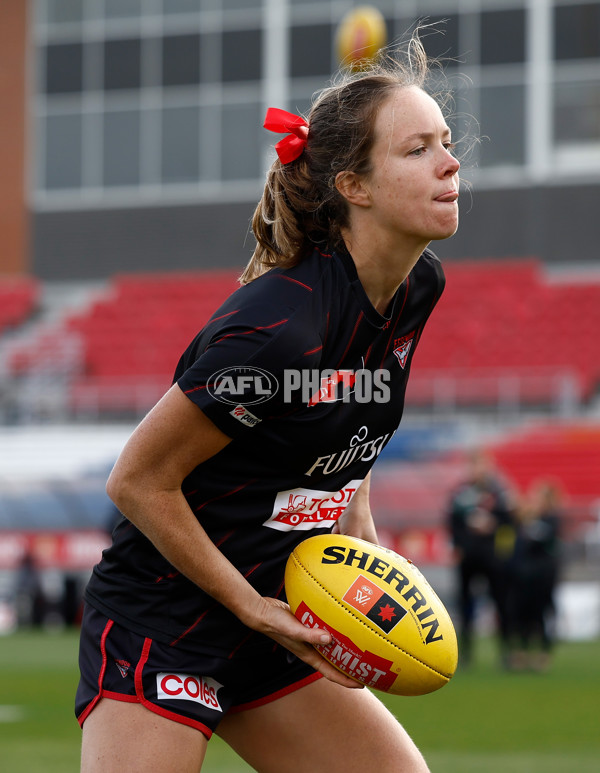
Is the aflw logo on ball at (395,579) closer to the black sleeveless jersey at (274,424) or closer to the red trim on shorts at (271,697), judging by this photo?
the black sleeveless jersey at (274,424)

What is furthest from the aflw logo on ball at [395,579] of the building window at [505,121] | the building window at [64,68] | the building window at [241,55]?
the building window at [64,68]

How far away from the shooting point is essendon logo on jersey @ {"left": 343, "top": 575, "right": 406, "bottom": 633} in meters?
2.93

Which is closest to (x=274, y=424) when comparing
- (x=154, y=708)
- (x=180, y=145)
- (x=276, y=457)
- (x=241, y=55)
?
(x=276, y=457)

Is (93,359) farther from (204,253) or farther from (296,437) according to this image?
(296,437)

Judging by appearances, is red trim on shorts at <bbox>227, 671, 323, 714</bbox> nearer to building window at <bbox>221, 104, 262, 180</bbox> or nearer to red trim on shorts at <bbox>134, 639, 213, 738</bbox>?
red trim on shorts at <bbox>134, 639, 213, 738</bbox>

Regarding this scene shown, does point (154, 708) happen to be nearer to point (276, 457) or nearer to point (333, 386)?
point (276, 457)

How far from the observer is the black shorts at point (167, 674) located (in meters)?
2.83

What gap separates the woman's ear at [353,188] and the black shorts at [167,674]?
1.07 m

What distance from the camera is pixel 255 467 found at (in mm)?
2861

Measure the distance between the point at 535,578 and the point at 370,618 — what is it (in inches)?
381

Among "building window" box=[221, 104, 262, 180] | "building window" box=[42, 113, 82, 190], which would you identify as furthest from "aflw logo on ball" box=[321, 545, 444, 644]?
"building window" box=[42, 113, 82, 190]

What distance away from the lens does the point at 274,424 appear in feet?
9.15

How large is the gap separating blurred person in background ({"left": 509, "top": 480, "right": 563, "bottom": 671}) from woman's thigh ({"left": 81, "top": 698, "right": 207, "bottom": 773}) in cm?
945

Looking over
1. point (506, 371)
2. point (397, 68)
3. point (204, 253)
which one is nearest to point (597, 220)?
point (506, 371)
